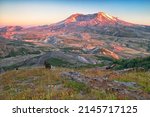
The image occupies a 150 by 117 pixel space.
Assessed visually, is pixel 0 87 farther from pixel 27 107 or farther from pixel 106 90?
pixel 27 107

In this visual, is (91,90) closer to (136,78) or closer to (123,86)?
(123,86)

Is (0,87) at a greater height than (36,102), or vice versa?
(36,102)

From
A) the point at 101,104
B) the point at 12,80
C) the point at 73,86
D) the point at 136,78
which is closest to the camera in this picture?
the point at 101,104

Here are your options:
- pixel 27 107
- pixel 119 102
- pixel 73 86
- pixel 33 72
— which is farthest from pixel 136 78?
pixel 27 107

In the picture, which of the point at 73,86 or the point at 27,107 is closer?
the point at 27,107

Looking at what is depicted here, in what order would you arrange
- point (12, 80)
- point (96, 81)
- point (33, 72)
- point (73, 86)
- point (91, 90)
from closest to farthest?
1. point (91, 90)
2. point (73, 86)
3. point (96, 81)
4. point (12, 80)
5. point (33, 72)

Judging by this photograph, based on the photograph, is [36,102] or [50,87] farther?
[50,87]

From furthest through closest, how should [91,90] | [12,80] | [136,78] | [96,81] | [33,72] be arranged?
1. [33,72]
2. [12,80]
3. [136,78]
4. [96,81]
5. [91,90]

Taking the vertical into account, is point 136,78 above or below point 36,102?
below

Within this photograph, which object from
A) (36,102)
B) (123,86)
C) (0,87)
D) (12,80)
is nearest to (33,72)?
(12,80)
